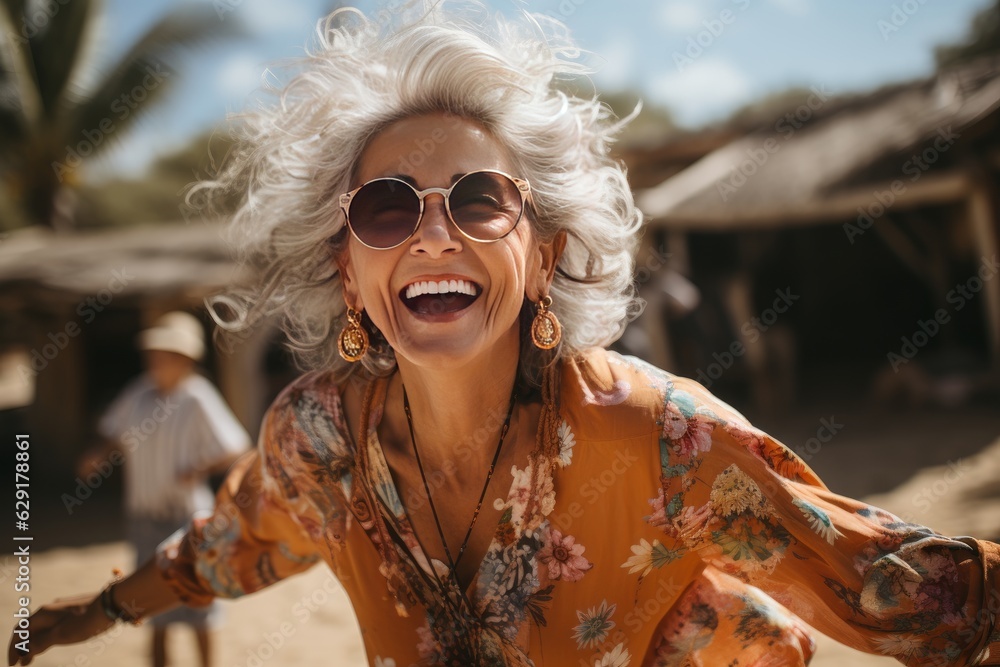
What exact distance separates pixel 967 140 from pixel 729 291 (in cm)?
314

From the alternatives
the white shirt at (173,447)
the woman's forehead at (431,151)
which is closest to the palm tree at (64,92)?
the white shirt at (173,447)

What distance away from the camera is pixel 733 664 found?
177cm

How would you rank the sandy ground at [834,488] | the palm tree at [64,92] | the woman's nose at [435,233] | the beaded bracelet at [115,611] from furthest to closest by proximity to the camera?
the palm tree at [64,92] < the sandy ground at [834,488] < the beaded bracelet at [115,611] < the woman's nose at [435,233]

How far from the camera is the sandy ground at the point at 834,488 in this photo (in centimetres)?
440

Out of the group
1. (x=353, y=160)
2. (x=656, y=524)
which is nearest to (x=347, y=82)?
(x=353, y=160)

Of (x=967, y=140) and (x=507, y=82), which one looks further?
(x=967, y=140)

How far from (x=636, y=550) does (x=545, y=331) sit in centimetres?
54

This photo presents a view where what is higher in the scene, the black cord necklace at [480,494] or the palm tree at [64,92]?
the palm tree at [64,92]

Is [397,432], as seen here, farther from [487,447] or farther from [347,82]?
[347,82]

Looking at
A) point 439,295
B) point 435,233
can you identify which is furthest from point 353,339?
point 435,233

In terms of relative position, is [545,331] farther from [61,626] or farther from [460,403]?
[61,626]

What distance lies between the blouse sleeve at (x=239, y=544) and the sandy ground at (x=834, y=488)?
2.27 metres

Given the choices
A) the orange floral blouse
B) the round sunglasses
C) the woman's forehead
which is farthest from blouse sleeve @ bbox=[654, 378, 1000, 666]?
the woman's forehead

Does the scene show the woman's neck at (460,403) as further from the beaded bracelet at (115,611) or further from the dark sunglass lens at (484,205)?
the beaded bracelet at (115,611)
